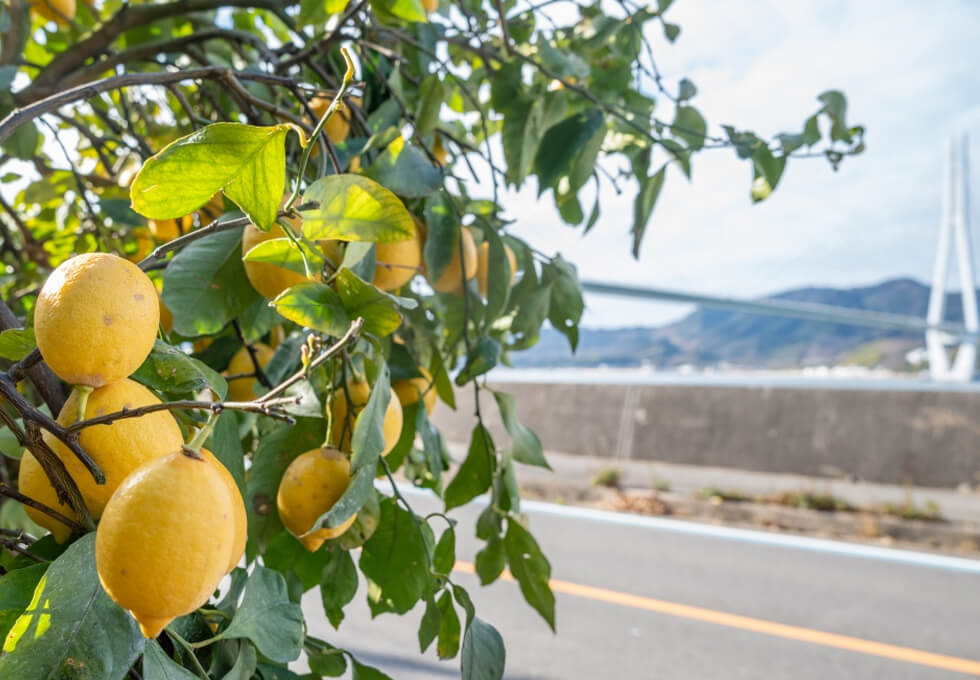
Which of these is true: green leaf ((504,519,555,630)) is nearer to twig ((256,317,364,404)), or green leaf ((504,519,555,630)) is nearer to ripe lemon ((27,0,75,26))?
twig ((256,317,364,404))

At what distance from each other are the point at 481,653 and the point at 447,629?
8 centimetres

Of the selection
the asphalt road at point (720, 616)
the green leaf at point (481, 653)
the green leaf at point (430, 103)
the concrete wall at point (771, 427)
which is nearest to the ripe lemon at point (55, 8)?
the green leaf at point (430, 103)

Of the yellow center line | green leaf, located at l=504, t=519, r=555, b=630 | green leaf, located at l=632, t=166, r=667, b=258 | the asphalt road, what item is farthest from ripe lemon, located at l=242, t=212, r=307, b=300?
Answer: the yellow center line

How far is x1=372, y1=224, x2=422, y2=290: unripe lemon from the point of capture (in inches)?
22.2

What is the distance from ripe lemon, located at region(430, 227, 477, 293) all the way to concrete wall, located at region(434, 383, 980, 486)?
14.0 feet

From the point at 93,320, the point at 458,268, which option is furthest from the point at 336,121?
the point at 93,320

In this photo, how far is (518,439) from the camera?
751 mm

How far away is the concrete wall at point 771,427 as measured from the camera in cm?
421

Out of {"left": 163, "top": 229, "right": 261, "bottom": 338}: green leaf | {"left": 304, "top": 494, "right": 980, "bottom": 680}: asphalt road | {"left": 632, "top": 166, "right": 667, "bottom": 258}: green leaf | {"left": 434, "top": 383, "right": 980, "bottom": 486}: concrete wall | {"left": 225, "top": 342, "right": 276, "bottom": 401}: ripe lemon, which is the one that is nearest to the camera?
{"left": 163, "top": 229, "right": 261, "bottom": 338}: green leaf

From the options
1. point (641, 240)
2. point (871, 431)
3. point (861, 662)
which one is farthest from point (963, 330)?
point (641, 240)

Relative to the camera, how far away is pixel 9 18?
839mm

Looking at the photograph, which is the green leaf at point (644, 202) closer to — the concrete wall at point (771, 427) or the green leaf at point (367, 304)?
the green leaf at point (367, 304)

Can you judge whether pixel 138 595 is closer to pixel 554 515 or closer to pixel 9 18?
pixel 9 18

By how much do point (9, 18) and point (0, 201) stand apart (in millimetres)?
205
